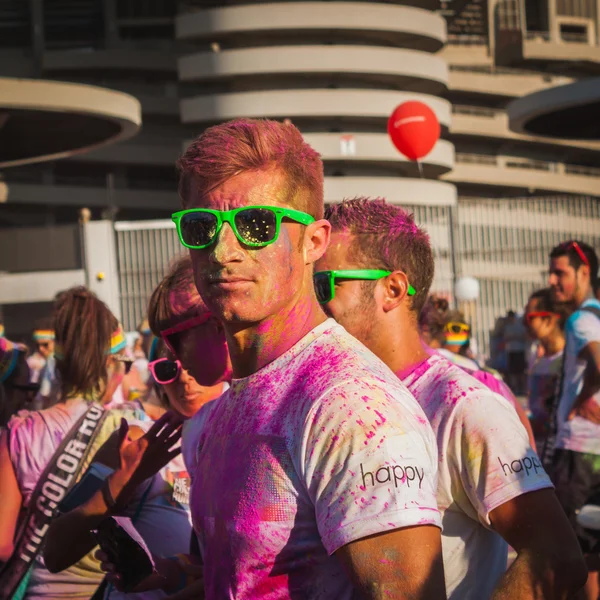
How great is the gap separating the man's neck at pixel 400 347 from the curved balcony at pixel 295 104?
4569 cm

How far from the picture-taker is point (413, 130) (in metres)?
22.3

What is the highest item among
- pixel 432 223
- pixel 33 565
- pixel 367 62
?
pixel 367 62

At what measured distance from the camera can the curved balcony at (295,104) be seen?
4869 centimetres

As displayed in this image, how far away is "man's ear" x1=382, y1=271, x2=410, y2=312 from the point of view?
3.14 meters

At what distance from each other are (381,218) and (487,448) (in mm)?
838

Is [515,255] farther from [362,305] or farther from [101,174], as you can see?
[101,174]

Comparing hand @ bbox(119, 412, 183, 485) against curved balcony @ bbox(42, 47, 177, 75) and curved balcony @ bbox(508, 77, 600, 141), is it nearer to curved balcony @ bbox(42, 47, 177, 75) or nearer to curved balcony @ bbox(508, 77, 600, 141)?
curved balcony @ bbox(508, 77, 600, 141)

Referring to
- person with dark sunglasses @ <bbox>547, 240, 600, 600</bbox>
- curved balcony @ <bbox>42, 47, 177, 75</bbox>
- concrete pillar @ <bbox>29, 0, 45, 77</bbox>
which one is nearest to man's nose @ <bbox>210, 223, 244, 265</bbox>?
person with dark sunglasses @ <bbox>547, 240, 600, 600</bbox>

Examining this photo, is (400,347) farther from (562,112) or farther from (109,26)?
(109,26)

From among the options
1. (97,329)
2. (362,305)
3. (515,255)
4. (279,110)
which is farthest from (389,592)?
(279,110)

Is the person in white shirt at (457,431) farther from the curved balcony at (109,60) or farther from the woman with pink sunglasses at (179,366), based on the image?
the curved balcony at (109,60)

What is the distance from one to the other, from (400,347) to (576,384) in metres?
4.32

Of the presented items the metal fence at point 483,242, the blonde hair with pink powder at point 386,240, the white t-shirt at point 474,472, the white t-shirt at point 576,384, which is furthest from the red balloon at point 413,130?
the white t-shirt at point 474,472

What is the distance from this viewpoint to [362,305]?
313cm
